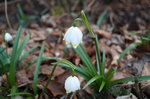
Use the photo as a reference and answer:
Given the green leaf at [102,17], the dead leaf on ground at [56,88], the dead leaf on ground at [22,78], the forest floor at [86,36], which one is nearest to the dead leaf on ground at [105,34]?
the forest floor at [86,36]

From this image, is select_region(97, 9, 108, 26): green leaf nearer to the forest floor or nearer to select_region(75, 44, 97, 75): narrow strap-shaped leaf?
the forest floor

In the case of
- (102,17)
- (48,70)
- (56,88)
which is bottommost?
(56,88)

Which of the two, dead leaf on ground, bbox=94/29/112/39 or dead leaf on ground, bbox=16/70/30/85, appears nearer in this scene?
dead leaf on ground, bbox=16/70/30/85

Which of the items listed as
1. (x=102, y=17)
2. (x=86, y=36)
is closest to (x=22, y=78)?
(x=86, y=36)

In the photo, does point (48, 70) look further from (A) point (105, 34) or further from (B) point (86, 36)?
(A) point (105, 34)

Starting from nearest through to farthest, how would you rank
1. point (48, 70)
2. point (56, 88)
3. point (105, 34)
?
point (56, 88), point (48, 70), point (105, 34)

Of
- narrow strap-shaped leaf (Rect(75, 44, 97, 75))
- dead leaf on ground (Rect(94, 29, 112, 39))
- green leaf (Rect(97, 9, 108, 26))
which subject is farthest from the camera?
green leaf (Rect(97, 9, 108, 26))

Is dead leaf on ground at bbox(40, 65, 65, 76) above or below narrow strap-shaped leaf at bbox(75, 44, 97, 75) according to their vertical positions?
below

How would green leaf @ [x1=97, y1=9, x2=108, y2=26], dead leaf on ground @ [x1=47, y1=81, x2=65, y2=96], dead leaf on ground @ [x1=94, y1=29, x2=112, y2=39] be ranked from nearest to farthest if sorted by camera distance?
dead leaf on ground @ [x1=47, y1=81, x2=65, y2=96]
dead leaf on ground @ [x1=94, y1=29, x2=112, y2=39]
green leaf @ [x1=97, y1=9, x2=108, y2=26]

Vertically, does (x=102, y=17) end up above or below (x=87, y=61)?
above

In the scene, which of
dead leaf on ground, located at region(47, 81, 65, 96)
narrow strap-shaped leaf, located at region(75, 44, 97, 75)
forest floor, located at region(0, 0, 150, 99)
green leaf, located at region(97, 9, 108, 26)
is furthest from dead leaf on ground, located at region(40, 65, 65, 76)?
green leaf, located at region(97, 9, 108, 26)

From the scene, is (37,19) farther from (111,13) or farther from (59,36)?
(111,13)
